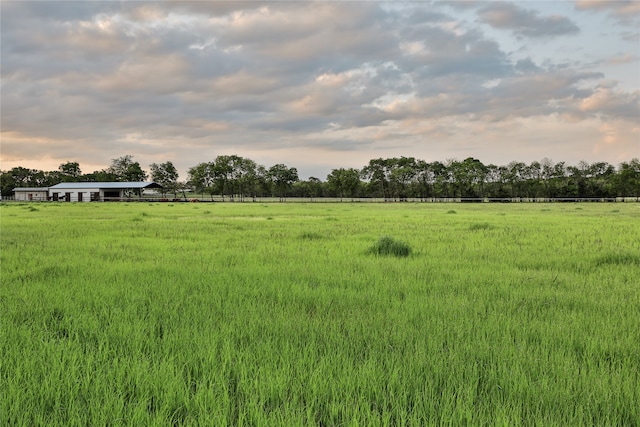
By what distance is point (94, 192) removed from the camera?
331 feet

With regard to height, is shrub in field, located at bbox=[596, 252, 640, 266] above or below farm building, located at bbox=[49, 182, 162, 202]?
below

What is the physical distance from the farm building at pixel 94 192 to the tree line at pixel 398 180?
1623 cm

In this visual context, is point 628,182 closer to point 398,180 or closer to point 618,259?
point 398,180

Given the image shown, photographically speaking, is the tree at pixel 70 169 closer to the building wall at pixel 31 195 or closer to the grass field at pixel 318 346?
the building wall at pixel 31 195

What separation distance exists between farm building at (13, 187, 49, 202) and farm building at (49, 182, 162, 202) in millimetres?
7149

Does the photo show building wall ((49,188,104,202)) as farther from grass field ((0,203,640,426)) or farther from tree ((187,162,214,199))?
grass field ((0,203,640,426))

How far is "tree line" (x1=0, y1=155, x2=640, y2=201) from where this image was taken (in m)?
114

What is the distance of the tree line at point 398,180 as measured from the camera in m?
114

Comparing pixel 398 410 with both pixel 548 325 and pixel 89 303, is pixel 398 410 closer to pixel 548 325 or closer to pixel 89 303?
pixel 548 325

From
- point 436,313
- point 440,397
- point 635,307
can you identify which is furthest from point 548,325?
point 440,397

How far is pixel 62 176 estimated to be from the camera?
14675 centimetres

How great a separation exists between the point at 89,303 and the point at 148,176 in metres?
154

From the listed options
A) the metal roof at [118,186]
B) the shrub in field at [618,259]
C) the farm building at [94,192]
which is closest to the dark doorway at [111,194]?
the farm building at [94,192]

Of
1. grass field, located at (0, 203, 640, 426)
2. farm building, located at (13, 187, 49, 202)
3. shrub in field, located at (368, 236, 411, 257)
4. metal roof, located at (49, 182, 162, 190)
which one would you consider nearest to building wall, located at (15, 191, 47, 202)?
farm building, located at (13, 187, 49, 202)
